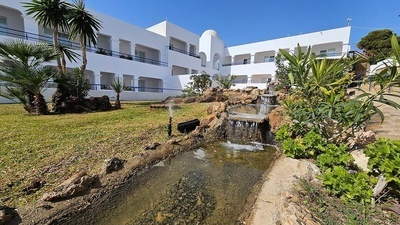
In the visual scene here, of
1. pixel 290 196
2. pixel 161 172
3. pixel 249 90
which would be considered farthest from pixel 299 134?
pixel 249 90

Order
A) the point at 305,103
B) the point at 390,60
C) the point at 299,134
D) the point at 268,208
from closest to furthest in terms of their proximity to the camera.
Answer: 1. the point at 268,208
2. the point at 390,60
3. the point at 305,103
4. the point at 299,134

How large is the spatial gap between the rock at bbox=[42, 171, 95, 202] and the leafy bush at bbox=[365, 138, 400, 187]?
12.2 ft

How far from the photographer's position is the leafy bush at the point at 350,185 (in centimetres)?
205

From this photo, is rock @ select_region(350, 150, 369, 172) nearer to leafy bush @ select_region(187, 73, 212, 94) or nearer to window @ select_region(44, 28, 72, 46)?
leafy bush @ select_region(187, 73, 212, 94)

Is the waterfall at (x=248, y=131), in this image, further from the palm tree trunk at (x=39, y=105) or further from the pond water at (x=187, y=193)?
the palm tree trunk at (x=39, y=105)

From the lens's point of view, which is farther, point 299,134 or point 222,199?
point 299,134

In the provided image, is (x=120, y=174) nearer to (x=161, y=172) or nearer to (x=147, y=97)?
(x=161, y=172)

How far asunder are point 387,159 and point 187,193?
2532mm

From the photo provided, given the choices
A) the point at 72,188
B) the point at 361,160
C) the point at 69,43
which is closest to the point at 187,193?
the point at 72,188

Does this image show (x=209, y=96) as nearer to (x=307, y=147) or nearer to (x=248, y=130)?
(x=248, y=130)

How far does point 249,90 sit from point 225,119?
967cm

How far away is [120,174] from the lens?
128 inches

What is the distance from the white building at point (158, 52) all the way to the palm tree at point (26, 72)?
5.81 meters

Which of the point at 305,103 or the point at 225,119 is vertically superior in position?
the point at 305,103
